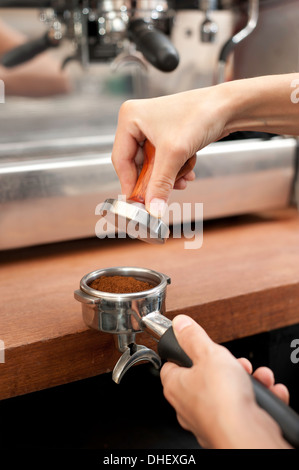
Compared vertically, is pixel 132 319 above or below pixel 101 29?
below

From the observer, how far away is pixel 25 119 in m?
1.28

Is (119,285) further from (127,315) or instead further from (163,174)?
(163,174)

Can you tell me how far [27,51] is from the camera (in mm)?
1255

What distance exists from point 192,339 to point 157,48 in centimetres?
59

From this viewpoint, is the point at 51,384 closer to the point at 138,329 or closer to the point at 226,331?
the point at 138,329

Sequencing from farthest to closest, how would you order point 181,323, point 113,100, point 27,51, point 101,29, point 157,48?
1. point 113,100
2. point 27,51
3. point 101,29
4. point 157,48
5. point 181,323

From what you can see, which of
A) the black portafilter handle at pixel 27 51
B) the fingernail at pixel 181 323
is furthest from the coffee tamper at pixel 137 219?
the black portafilter handle at pixel 27 51

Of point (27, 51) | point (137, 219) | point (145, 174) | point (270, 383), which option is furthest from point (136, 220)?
point (27, 51)

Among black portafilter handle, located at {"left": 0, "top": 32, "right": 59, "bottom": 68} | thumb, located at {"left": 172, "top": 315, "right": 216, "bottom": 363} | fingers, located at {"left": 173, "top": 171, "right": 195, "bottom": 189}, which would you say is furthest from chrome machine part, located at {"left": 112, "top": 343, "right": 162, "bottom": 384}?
black portafilter handle, located at {"left": 0, "top": 32, "right": 59, "bottom": 68}

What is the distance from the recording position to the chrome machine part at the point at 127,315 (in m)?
0.63

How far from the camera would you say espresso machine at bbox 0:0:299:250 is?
0.94 m

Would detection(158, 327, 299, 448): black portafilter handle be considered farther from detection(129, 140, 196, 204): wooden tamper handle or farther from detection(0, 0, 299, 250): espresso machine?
detection(0, 0, 299, 250): espresso machine

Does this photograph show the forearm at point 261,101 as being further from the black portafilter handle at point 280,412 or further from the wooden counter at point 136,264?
the black portafilter handle at point 280,412

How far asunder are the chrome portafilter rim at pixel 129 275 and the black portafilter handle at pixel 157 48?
40cm
